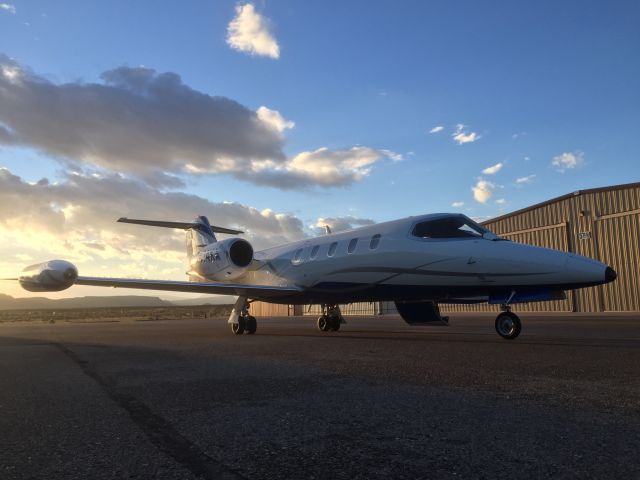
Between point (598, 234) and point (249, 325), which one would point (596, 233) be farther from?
point (249, 325)

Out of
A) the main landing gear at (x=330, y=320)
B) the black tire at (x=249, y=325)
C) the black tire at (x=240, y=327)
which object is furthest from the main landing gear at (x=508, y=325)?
the black tire at (x=240, y=327)

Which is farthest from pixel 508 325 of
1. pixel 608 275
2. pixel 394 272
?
pixel 394 272

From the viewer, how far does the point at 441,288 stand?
35.5 ft

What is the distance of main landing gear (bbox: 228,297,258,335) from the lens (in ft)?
50.1

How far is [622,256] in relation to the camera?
27.3 m

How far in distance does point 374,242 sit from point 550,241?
22494 millimetres

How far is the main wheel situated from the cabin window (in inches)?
140

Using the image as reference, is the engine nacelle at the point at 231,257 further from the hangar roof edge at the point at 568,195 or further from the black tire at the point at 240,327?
the hangar roof edge at the point at 568,195

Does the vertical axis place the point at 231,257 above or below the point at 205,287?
above

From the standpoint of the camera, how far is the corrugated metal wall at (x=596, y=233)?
88.3 feet

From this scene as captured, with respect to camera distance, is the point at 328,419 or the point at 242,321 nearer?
the point at 328,419

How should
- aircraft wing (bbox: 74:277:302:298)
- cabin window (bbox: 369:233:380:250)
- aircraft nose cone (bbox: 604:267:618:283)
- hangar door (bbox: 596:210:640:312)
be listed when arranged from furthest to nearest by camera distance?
hangar door (bbox: 596:210:640:312)
aircraft wing (bbox: 74:277:302:298)
cabin window (bbox: 369:233:380:250)
aircraft nose cone (bbox: 604:267:618:283)

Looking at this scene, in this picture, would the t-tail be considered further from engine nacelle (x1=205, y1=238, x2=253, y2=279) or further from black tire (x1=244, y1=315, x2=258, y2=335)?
black tire (x1=244, y1=315, x2=258, y2=335)

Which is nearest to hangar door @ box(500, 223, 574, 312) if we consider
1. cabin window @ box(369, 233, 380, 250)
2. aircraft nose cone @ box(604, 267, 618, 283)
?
cabin window @ box(369, 233, 380, 250)
